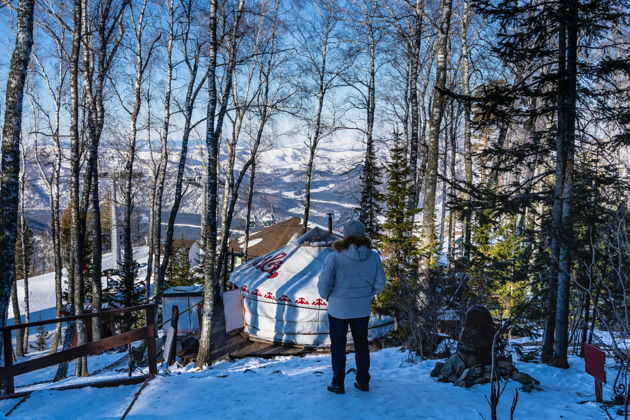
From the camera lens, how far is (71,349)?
14.9 feet

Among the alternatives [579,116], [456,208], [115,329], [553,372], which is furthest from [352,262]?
[115,329]

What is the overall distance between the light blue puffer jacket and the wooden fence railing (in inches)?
92.3

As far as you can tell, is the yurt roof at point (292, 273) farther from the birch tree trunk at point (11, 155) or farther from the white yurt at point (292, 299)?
the birch tree trunk at point (11, 155)

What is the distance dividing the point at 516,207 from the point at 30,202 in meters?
158

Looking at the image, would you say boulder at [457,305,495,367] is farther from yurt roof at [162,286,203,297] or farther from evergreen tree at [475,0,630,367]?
yurt roof at [162,286,203,297]

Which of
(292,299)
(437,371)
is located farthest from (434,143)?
(292,299)

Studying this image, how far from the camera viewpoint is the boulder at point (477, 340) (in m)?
4.70

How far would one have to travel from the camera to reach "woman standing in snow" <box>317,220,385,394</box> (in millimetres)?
3900

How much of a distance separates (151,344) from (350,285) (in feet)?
8.73

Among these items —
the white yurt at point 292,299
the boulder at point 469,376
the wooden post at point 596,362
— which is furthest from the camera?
the white yurt at point 292,299

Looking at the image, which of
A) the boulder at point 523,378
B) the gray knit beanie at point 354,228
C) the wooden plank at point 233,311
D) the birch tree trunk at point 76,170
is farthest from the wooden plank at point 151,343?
the wooden plank at point 233,311

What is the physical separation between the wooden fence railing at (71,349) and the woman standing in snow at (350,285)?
2.33 metres

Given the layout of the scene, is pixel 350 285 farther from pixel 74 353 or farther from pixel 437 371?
pixel 74 353

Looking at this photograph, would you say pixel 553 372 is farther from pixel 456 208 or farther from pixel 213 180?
pixel 213 180
